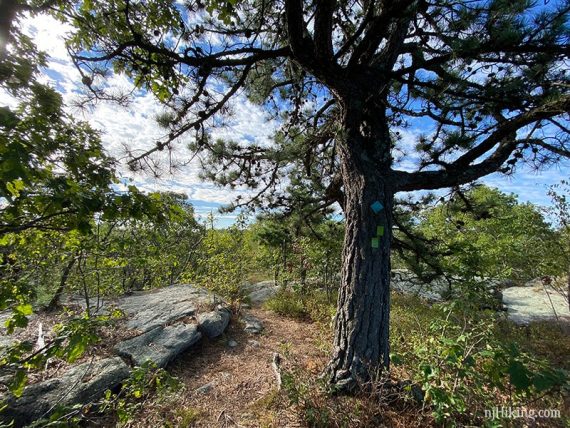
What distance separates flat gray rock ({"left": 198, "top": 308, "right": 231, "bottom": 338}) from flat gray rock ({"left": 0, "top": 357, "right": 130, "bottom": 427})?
55.1 inches

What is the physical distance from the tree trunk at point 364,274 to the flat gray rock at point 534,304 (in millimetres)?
6203

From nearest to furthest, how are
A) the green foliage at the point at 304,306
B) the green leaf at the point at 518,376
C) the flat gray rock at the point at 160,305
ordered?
1. the green leaf at the point at 518,376
2. the flat gray rock at the point at 160,305
3. the green foliage at the point at 304,306

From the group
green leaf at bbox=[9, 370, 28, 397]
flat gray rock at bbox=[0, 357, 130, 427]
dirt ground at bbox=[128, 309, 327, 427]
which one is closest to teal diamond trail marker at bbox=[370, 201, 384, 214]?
dirt ground at bbox=[128, 309, 327, 427]

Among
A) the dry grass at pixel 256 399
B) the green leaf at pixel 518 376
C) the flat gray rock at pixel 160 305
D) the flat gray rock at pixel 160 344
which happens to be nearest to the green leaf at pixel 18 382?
the dry grass at pixel 256 399

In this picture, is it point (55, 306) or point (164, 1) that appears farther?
point (55, 306)

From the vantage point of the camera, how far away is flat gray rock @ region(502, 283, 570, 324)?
286 inches

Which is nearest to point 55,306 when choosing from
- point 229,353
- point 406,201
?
point 229,353

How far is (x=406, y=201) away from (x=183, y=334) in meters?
3.97

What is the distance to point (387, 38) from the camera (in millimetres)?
2605

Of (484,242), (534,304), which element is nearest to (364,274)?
(484,242)

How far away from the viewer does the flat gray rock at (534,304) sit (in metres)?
7.27

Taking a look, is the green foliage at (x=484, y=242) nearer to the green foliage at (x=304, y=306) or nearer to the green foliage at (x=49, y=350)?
the green foliage at (x=304, y=306)

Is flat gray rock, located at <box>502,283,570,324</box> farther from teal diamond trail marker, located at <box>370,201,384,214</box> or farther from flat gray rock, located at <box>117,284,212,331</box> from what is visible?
flat gray rock, located at <box>117,284,212,331</box>

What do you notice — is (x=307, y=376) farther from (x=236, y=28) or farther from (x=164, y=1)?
(x=164, y=1)
